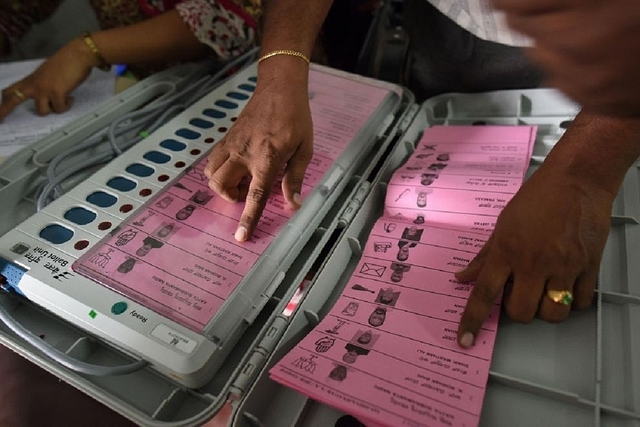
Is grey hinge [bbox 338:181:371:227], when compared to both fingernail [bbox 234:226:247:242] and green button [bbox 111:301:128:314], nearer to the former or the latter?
fingernail [bbox 234:226:247:242]

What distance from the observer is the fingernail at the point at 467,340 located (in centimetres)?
44

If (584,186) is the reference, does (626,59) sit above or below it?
above

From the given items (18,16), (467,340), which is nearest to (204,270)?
(467,340)

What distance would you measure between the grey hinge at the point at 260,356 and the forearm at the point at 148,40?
577 millimetres

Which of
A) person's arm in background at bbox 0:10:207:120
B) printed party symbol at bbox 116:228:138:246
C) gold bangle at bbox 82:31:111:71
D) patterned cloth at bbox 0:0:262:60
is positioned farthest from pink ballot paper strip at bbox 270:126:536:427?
gold bangle at bbox 82:31:111:71

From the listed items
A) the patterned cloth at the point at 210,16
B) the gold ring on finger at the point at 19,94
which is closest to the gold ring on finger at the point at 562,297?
the patterned cloth at the point at 210,16

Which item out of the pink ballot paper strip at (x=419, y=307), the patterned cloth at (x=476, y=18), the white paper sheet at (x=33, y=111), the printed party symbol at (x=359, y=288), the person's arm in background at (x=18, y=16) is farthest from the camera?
the person's arm in background at (x=18, y=16)

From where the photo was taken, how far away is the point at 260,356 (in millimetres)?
453

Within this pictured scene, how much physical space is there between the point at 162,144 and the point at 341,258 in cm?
31

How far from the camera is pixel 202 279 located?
495 mm

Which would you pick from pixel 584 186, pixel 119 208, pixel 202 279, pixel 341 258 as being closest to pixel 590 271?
pixel 584 186

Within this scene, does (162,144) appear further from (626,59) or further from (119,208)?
(626,59)

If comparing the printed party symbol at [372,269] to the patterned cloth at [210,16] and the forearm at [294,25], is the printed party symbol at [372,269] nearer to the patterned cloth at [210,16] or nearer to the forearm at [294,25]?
the forearm at [294,25]

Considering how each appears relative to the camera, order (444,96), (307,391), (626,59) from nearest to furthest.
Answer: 1. (626,59)
2. (307,391)
3. (444,96)
